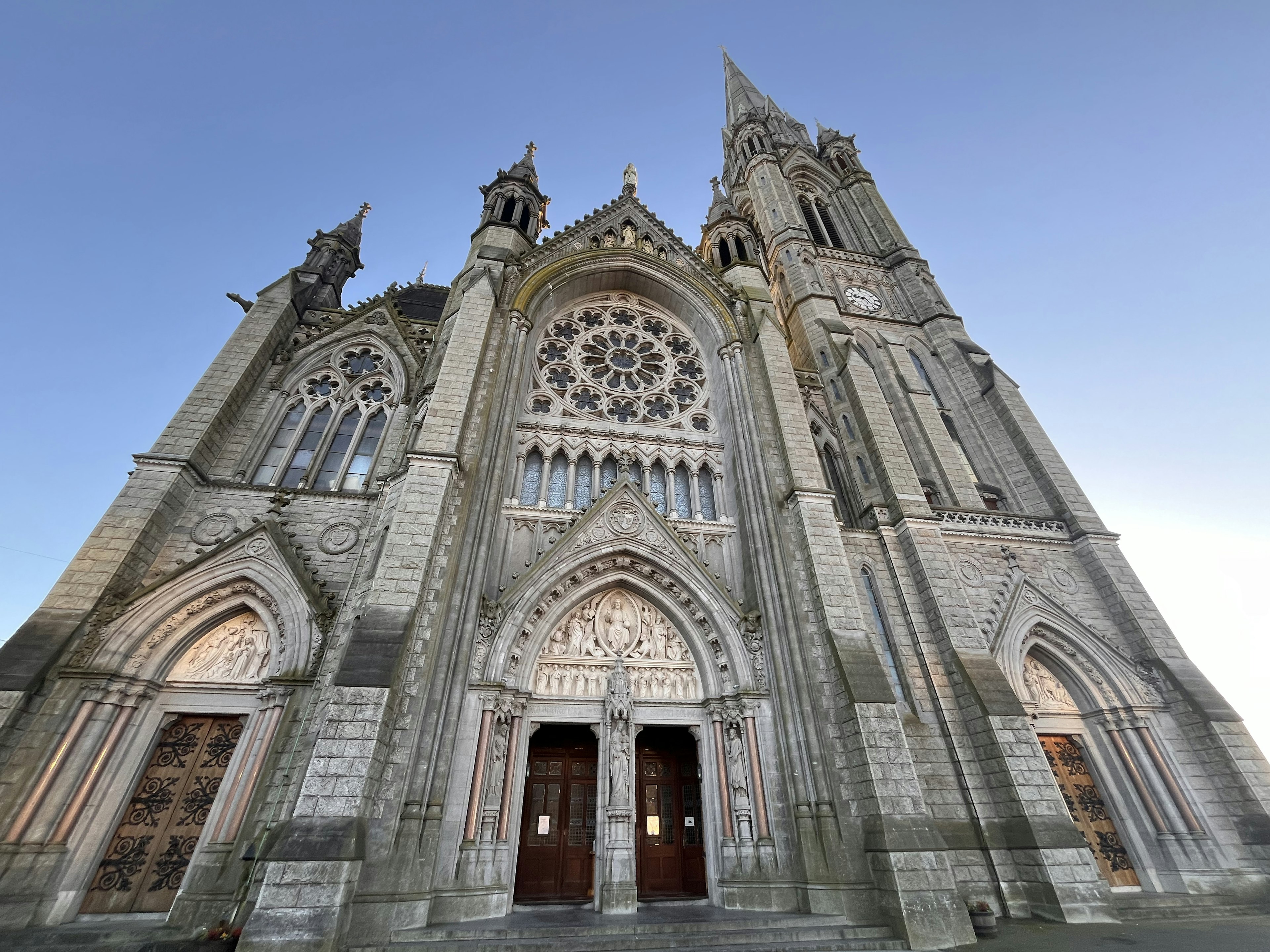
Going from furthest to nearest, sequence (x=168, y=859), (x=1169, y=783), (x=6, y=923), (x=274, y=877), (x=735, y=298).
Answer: (x=735, y=298), (x=1169, y=783), (x=168, y=859), (x=6, y=923), (x=274, y=877)

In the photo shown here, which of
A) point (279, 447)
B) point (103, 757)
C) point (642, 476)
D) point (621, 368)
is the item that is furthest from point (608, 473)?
point (103, 757)

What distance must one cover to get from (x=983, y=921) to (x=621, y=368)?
42.3 feet

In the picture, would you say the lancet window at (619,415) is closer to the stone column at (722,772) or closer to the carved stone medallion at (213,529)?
the stone column at (722,772)

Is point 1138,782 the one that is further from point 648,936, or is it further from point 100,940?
point 100,940

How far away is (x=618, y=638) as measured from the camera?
10.7m

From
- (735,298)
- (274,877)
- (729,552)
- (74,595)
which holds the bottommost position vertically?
(274,877)

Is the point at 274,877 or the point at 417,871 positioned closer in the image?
the point at 274,877

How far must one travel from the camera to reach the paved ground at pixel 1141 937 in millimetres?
6086

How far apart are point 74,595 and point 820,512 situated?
13.0 metres

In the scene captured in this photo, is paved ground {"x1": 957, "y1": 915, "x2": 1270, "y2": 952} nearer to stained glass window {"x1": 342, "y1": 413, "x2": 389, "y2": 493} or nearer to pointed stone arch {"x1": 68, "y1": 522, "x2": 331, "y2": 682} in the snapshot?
pointed stone arch {"x1": 68, "y1": 522, "x2": 331, "y2": 682}

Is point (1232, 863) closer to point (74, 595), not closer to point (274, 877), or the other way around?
point (274, 877)

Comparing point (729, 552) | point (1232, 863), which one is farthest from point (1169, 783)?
point (729, 552)

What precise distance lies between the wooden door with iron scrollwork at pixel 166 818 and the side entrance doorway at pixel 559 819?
489 cm

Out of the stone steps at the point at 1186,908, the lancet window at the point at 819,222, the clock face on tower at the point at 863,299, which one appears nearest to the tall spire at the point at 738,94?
the lancet window at the point at 819,222
